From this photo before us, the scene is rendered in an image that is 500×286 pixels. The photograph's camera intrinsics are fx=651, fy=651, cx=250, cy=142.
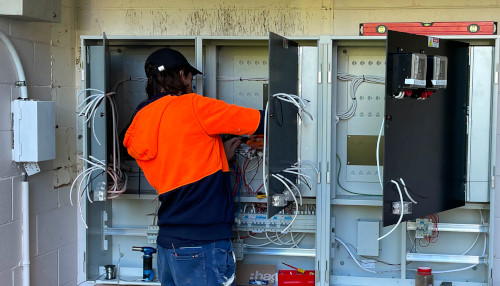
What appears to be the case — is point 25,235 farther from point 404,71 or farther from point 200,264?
point 404,71

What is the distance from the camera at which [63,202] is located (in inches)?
151

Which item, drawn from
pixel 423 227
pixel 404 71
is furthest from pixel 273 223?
pixel 404 71

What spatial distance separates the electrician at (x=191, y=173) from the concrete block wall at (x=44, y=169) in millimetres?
742

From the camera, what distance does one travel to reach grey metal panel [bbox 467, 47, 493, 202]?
346 centimetres

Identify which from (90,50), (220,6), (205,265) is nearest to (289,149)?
(205,265)

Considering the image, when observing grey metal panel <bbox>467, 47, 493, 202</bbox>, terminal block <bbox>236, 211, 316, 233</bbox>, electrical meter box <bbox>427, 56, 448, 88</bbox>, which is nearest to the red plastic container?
terminal block <bbox>236, 211, 316, 233</bbox>

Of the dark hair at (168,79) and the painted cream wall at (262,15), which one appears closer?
the dark hair at (168,79)

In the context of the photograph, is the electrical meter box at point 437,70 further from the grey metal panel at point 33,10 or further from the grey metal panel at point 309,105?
the grey metal panel at point 33,10

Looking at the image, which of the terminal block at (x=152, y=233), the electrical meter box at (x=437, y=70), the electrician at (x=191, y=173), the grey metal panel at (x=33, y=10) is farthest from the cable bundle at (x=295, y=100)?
the grey metal panel at (x=33, y=10)

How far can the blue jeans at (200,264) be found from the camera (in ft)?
9.88

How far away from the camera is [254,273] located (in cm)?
381

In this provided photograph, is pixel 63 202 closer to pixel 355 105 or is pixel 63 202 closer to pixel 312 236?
pixel 312 236

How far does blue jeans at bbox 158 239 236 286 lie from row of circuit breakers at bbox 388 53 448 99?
3.61 ft

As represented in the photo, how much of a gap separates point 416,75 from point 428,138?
44cm
